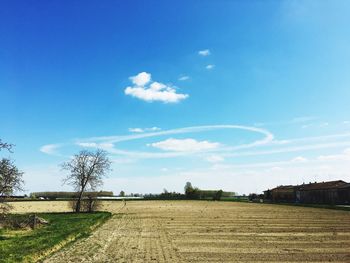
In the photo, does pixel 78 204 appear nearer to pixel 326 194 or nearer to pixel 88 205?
pixel 88 205

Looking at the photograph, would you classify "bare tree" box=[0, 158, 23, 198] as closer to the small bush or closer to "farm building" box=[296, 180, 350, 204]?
the small bush

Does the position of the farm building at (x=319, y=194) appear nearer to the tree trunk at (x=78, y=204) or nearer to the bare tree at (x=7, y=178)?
the tree trunk at (x=78, y=204)

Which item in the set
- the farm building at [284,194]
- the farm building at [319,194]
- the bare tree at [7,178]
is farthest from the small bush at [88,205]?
the farm building at [284,194]

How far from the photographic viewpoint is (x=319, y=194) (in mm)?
96562

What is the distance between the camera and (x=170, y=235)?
26.5 meters

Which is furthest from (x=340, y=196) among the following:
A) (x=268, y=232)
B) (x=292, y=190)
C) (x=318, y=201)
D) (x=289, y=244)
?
(x=289, y=244)

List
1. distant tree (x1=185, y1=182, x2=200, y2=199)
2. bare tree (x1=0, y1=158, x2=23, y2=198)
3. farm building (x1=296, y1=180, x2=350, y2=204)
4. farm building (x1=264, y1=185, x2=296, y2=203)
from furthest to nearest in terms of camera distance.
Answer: distant tree (x1=185, y1=182, x2=200, y2=199), farm building (x1=264, y1=185, x2=296, y2=203), farm building (x1=296, y1=180, x2=350, y2=204), bare tree (x1=0, y1=158, x2=23, y2=198)

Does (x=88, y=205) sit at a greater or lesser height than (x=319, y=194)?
lesser

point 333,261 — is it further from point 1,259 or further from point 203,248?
point 1,259

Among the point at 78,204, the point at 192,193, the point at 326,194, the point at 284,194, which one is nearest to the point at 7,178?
the point at 78,204

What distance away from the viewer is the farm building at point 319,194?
85.5 metres

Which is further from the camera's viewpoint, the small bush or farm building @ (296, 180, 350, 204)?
farm building @ (296, 180, 350, 204)

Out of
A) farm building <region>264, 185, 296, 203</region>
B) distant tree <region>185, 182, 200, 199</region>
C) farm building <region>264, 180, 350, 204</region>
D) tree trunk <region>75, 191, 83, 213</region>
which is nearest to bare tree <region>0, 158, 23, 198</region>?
tree trunk <region>75, 191, 83, 213</region>

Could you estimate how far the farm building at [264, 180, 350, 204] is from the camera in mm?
85500
